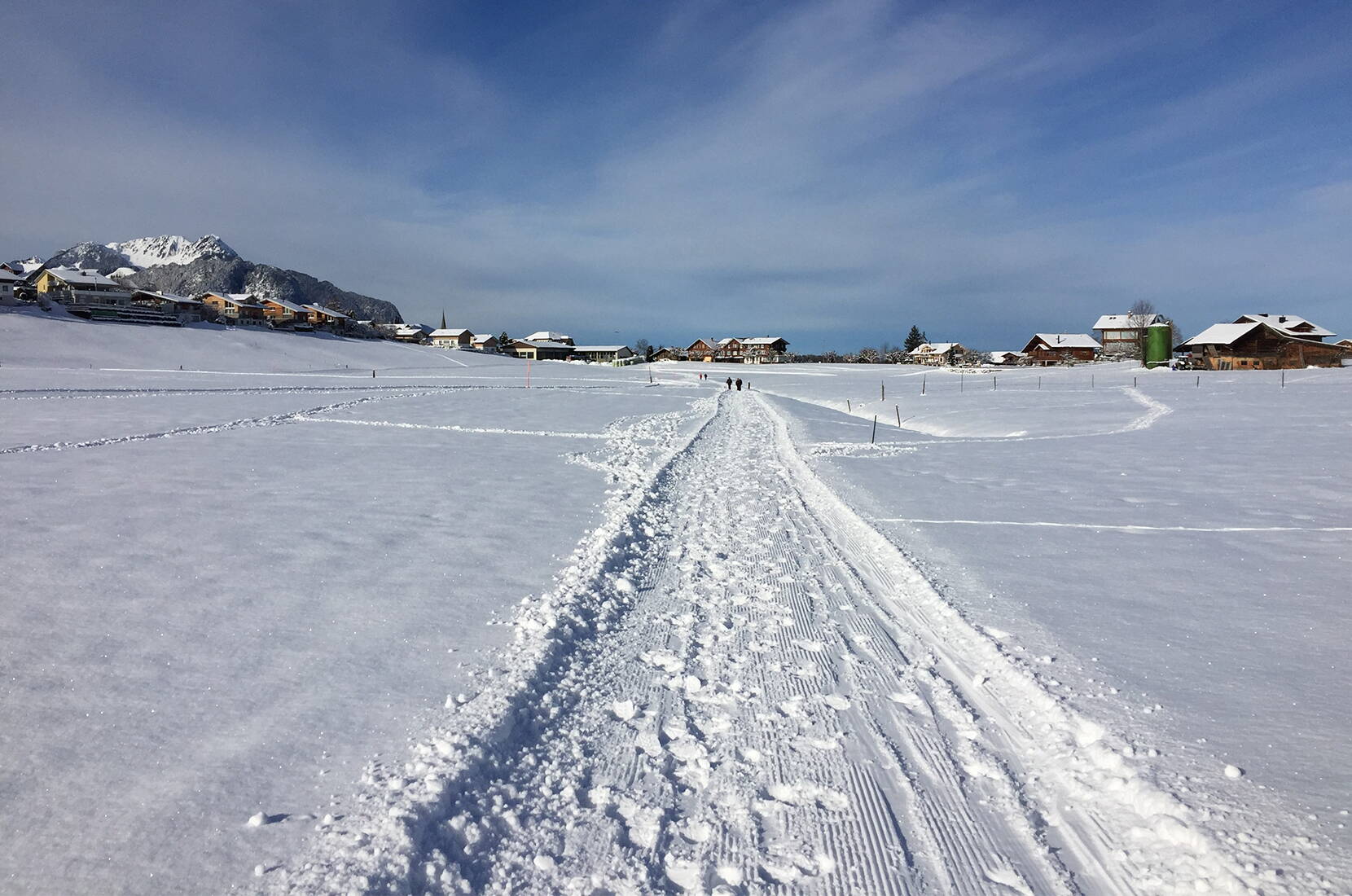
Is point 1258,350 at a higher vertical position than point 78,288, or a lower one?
lower

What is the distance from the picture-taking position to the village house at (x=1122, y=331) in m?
105

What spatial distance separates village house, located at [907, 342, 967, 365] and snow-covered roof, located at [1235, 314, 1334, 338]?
5105cm

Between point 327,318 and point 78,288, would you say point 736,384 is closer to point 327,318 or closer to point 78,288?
point 78,288

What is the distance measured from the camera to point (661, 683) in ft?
15.7

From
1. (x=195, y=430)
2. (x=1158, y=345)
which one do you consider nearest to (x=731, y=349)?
(x=1158, y=345)

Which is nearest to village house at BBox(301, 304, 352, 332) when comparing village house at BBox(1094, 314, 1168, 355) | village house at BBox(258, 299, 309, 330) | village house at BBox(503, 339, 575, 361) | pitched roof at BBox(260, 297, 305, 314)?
village house at BBox(258, 299, 309, 330)

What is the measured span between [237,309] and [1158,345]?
128 metres

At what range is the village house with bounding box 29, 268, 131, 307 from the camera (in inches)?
2928

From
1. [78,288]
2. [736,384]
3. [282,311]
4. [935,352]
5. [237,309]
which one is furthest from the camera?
[935,352]

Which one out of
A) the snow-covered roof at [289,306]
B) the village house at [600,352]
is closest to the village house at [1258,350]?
the village house at [600,352]

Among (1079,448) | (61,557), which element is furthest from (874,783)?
(1079,448)

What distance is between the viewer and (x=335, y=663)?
4891 millimetres

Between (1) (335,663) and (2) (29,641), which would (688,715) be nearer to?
(1) (335,663)

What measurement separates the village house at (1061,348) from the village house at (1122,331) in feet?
7.09
